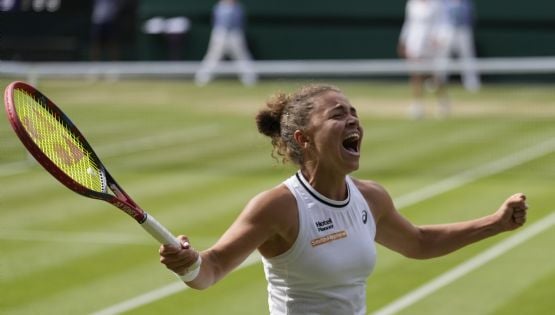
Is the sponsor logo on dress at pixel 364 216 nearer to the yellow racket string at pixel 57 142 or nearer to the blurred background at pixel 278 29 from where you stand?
the yellow racket string at pixel 57 142

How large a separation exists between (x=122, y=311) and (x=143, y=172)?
7249 millimetres

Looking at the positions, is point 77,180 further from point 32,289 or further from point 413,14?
point 413,14

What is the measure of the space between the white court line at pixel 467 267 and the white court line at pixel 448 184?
5.51 feet

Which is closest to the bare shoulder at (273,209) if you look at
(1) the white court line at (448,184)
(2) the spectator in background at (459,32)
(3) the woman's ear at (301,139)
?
(3) the woman's ear at (301,139)

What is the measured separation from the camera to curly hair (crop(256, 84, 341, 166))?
18.7 feet

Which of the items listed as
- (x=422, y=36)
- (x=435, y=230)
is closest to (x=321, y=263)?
(x=435, y=230)

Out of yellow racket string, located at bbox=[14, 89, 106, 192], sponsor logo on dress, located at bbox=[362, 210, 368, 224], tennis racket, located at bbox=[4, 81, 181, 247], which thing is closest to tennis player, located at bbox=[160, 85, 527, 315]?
sponsor logo on dress, located at bbox=[362, 210, 368, 224]

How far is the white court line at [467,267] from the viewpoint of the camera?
32.0 feet

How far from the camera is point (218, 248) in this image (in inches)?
211

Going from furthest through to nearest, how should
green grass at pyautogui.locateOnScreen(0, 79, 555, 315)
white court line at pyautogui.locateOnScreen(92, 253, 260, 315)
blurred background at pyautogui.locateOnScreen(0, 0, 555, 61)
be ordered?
blurred background at pyautogui.locateOnScreen(0, 0, 555, 61), green grass at pyautogui.locateOnScreen(0, 79, 555, 315), white court line at pyautogui.locateOnScreen(92, 253, 260, 315)

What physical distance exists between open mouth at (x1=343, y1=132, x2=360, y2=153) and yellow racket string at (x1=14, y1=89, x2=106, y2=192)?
3.60 ft

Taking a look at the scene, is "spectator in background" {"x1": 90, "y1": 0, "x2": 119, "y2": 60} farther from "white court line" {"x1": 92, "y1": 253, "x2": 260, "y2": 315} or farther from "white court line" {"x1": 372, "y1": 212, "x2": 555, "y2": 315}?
"white court line" {"x1": 92, "y1": 253, "x2": 260, "y2": 315}

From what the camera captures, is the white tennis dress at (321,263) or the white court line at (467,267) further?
the white court line at (467,267)

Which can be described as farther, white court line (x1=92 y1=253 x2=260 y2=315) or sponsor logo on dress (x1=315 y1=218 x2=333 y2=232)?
white court line (x1=92 y1=253 x2=260 y2=315)
